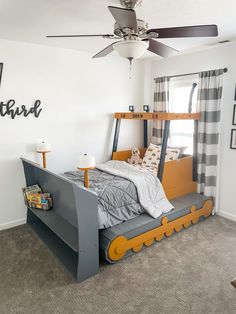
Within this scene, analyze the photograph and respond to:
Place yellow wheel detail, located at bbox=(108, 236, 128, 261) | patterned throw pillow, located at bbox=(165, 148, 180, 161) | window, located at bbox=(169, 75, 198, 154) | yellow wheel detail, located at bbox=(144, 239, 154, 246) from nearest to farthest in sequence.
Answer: yellow wheel detail, located at bbox=(108, 236, 128, 261) → yellow wheel detail, located at bbox=(144, 239, 154, 246) → patterned throw pillow, located at bbox=(165, 148, 180, 161) → window, located at bbox=(169, 75, 198, 154)

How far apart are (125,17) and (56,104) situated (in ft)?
6.86

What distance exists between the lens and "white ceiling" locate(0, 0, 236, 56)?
6.29 feet

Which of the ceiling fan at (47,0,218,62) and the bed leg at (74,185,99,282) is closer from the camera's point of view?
the ceiling fan at (47,0,218,62)

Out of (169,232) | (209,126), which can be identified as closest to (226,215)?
(169,232)

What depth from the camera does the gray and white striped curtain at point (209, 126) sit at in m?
3.27

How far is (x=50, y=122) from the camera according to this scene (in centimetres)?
334

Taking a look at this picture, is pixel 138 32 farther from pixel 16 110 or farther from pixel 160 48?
pixel 16 110

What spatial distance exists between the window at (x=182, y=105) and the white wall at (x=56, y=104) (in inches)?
29.9

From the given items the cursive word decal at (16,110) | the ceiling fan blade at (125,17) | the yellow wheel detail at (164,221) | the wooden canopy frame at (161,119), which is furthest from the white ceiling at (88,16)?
the yellow wheel detail at (164,221)

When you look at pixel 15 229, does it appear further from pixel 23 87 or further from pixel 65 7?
pixel 65 7

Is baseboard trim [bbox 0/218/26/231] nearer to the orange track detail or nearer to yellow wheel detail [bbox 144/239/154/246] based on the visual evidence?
the orange track detail

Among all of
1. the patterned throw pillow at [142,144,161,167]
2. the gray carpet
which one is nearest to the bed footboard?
the gray carpet

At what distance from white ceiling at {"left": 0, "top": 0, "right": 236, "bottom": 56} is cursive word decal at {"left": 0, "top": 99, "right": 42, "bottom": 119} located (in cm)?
77

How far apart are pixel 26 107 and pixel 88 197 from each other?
5.58 ft
